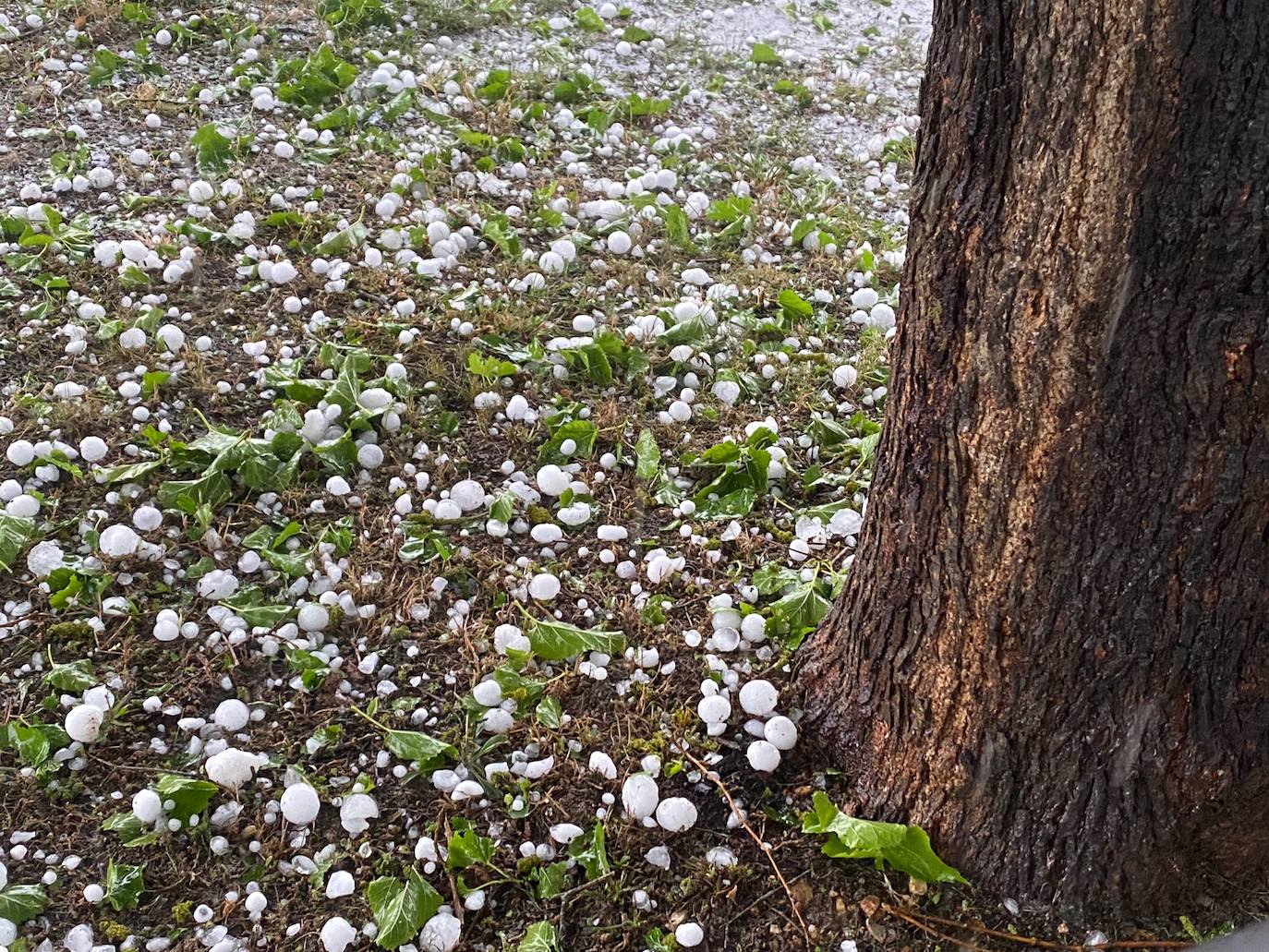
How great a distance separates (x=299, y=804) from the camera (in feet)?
6.53

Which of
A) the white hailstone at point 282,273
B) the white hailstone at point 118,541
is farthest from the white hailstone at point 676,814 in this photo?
the white hailstone at point 282,273

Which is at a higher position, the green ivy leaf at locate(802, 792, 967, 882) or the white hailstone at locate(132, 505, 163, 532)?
the green ivy leaf at locate(802, 792, 967, 882)

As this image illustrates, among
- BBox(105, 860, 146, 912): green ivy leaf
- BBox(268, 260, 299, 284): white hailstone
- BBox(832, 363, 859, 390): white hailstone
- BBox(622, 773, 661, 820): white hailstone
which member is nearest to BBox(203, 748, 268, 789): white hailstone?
BBox(105, 860, 146, 912): green ivy leaf

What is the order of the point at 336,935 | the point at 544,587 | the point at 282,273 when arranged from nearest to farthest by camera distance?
1. the point at 336,935
2. the point at 544,587
3. the point at 282,273

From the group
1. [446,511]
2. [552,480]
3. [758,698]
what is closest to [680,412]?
[552,480]

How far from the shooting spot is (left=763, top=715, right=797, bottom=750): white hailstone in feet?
6.80

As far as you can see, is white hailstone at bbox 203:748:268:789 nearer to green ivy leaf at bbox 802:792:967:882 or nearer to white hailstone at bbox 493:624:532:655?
white hailstone at bbox 493:624:532:655

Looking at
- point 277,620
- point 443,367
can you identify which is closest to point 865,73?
point 443,367

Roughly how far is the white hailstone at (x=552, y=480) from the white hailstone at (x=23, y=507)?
1154 millimetres

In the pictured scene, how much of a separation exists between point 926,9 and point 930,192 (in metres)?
4.64

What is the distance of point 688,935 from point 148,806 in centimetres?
99

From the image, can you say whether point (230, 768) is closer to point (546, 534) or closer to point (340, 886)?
point (340, 886)

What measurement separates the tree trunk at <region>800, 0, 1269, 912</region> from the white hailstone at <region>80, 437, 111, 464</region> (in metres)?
1.86

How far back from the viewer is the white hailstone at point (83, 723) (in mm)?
2086
